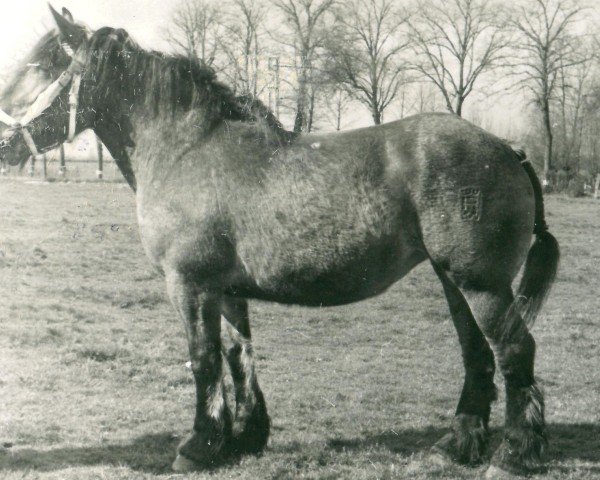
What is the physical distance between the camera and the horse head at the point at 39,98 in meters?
3.97

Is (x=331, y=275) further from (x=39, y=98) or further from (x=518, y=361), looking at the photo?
(x=39, y=98)

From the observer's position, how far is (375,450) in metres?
4.14

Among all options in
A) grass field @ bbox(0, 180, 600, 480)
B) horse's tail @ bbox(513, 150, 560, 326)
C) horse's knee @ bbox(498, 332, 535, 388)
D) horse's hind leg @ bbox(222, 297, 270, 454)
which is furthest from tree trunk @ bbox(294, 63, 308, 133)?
horse's knee @ bbox(498, 332, 535, 388)

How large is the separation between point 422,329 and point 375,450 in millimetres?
3492

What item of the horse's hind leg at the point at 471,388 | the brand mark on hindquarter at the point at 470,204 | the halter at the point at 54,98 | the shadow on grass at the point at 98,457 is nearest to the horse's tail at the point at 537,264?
the horse's hind leg at the point at 471,388

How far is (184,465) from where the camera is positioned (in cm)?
380

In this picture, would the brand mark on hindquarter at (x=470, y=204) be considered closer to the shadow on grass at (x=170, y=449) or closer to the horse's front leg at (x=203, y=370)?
the horse's front leg at (x=203, y=370)

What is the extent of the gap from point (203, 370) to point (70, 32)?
96.5 inches

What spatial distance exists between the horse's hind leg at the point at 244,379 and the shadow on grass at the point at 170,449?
0.21 m

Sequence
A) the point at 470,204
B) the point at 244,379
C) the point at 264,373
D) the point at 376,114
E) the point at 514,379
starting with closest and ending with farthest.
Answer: the point at 470,204 < the point at 514,379 < the point at 244,379 < the point at 376,114 < the point at 264,373

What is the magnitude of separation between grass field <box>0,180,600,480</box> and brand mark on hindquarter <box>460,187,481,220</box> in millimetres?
1684

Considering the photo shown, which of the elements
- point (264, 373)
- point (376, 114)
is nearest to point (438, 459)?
point (264, 373)

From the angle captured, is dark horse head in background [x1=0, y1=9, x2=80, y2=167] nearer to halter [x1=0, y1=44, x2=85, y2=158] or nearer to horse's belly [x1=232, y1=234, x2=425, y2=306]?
halter [x1=0, y1=44, x2=85, y2=158]

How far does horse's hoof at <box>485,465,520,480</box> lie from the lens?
3.60 metres
